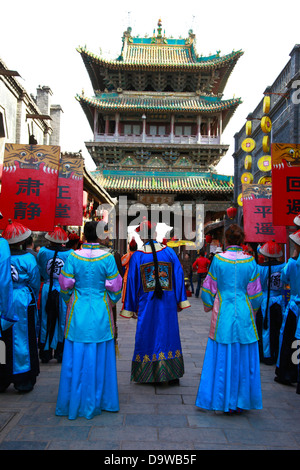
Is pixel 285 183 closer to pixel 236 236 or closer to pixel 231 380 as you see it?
pixel 236 236

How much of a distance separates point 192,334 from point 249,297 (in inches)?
135

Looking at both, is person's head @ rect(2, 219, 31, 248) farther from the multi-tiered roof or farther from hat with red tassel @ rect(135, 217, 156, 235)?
the multi-tiered roof

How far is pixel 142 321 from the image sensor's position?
378 centimetres

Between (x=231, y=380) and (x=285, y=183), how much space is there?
9.38ft

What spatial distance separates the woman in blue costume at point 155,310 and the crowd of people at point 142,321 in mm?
10

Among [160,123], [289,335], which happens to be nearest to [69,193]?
[289,335]

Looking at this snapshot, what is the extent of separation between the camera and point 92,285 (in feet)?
10.2

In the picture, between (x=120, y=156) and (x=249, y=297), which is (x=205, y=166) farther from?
(x=249, y=297)

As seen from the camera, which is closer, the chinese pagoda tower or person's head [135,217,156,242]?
person's head [135,217,156,242]

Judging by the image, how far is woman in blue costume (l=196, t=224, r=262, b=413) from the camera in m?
3.05

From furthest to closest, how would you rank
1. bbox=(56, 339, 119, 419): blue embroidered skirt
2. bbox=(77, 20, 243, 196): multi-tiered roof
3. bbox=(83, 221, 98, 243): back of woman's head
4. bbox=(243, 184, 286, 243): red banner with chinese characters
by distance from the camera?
bbox=(77, 20, 243, 196): multi-tiered roof, bbox=(243, 184, 286, 243): red banner with chinese characters, bbox=(83, 221, 98, 243): back of woman's head, bbox=(56, 339, 119, 419): blue embroidered skirt

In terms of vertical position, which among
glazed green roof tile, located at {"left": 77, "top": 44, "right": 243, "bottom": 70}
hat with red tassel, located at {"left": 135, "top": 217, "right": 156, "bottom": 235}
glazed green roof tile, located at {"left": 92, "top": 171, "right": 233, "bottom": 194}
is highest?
glazed green roof tile, located at {"left": 77, "top": 44, "right": 243, "bottom": 70}

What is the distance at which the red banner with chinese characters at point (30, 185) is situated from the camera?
181 inches

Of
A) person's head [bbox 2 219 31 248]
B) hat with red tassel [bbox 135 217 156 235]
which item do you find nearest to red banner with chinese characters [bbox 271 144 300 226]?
hat with red tassel [bbox 135 217 156 235]
